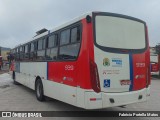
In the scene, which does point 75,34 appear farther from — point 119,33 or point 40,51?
point 40,51

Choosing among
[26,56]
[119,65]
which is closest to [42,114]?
Result: [119,65]

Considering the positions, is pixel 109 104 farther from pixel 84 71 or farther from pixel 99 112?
pixel 99 112

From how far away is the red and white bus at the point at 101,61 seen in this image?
6823mm

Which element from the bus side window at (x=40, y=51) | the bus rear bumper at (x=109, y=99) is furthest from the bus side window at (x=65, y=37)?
the bus side window at (x=40, y=51)

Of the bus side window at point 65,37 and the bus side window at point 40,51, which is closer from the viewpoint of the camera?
the bus side window at point 65,37

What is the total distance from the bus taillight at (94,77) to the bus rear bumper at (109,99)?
0.52 ft

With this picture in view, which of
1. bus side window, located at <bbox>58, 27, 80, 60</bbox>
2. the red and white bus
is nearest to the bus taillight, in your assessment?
the red and white bus

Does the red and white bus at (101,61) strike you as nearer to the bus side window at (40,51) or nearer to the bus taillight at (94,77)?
the bus taillight at (94,77)

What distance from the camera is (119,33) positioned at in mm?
7465

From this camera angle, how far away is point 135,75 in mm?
7668

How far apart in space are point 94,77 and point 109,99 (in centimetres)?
76

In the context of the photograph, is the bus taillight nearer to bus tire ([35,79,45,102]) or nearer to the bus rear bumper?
the bus rear bumper

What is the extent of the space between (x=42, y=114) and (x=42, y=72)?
2553mm

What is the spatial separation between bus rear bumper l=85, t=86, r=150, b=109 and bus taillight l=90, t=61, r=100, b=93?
0.52 feet
